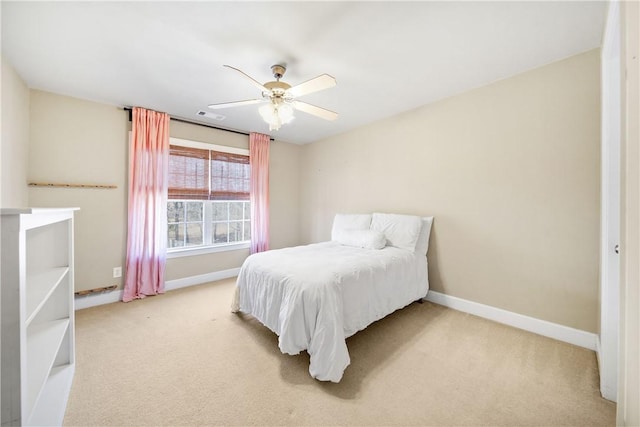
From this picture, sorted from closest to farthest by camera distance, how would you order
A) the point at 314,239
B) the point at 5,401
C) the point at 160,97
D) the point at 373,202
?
the point at 5,401
the point at 160,97
the point at 373,202
the point at 314,239

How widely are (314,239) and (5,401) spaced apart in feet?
12.7

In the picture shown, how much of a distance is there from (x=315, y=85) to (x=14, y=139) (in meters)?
2.77

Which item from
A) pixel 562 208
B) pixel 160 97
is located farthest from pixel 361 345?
pixel 160 97

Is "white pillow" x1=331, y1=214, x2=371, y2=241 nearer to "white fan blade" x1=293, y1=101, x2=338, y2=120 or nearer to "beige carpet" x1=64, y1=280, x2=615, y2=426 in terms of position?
"beige carpet" x1=64, y1=280, x2=615, y2=426

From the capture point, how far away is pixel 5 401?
832 mm

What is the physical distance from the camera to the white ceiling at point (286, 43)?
1.56m

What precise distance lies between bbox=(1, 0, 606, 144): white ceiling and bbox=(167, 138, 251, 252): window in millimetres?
1022

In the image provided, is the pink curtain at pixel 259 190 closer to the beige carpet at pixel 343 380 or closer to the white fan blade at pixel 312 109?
the beige carpet at pixel 343 380

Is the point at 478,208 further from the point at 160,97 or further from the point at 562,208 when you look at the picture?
the point at 160,97

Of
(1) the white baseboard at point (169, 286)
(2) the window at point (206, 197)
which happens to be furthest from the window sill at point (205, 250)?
(1) the white baseboard at point (169, 286)

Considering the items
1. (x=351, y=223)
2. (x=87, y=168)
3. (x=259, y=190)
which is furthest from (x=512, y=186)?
(x=87, y=168)

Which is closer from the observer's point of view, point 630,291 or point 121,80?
point 630,291

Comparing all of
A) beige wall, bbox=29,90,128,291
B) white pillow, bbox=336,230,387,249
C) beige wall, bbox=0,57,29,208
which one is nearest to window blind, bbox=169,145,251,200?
beige wall, bbox=29,90,128,291

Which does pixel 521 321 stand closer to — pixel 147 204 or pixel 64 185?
pixel 147 204
